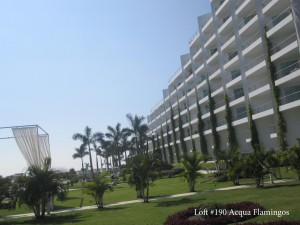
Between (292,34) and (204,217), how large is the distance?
87.7 feet

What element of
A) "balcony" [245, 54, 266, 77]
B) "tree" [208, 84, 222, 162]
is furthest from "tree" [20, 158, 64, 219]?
"tree" [208, 84, 222, 162]

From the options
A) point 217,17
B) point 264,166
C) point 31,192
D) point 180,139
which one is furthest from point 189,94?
point 31,192

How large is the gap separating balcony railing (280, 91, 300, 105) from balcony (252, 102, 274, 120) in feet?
6.26

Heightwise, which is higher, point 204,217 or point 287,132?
point 287,132

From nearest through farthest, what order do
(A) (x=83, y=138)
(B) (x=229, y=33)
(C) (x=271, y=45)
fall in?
1. (C) (x=271, y=45)
2. (B) (x=229, y=33)
3. (A) (x=83, y=138)

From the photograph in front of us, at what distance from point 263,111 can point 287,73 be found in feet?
18.8

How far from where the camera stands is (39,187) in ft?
67.2

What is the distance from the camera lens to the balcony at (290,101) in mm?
30309

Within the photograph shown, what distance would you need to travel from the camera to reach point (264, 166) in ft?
73.3

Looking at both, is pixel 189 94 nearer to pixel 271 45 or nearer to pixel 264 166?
pixel 271 45

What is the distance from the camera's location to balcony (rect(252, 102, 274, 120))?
35562mm

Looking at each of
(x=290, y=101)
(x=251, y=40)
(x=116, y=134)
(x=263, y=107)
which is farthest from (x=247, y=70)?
(x=116, y=134)

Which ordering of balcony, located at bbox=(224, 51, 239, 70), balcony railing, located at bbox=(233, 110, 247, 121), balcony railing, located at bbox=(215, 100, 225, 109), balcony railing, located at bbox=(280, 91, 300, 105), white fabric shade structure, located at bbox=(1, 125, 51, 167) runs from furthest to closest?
balcony railing, located at bbox=(215, 100, 225, 109) < balcony, located at bbox=(224, 51, 239, 70) < balcony railing, located at bbox=(233, 110, 247, 121) < balcony railing, located at bbox=(280, 91, 300, 105) < white fabric shade structure, located at bbox=(1, 125, 51, 167)

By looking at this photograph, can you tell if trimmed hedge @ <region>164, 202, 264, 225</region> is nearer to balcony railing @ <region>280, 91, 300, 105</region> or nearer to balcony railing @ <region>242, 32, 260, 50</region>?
balcony railing @ <region>280, 91, 300, 105</region>
